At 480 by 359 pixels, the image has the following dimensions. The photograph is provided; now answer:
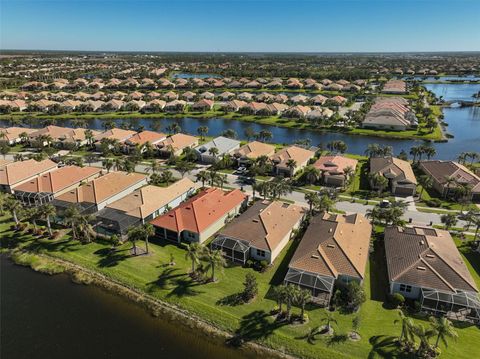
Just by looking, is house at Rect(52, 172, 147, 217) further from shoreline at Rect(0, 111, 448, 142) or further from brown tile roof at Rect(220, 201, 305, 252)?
shoreline at Rect(0, 111, 448, 142)

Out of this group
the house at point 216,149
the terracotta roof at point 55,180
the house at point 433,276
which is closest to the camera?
the house at point 433,276

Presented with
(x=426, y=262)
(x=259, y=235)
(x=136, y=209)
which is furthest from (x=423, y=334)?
(x=136, y=209)

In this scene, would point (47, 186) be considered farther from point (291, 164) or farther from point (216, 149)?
Result: point (291, 164)

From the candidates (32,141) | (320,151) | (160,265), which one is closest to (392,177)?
(320,151)

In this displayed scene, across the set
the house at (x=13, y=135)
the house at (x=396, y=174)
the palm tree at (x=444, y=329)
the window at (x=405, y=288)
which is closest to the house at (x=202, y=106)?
the house at (x=13, y=135)

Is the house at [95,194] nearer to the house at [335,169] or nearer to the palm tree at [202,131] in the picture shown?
the house at [335,169]
